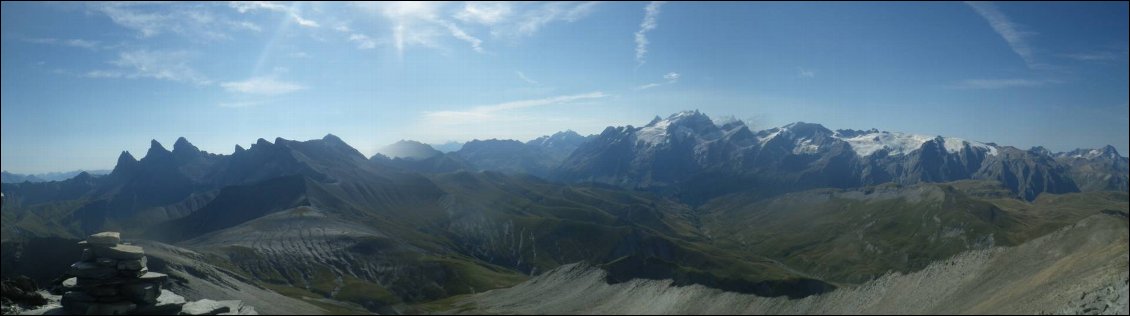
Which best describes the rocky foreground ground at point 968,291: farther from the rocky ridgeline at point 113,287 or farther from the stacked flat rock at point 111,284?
the stacked flat rock at point 111,284

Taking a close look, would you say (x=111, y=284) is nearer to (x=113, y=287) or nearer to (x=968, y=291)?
(x=113, y=287)

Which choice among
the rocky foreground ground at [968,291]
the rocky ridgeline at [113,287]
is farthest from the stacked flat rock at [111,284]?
the rocky foreground ground at [968,291]

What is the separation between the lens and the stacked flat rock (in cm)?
10119

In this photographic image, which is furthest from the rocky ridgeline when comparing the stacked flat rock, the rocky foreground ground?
the rocky foreground ground

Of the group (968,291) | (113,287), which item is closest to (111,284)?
(113,287)

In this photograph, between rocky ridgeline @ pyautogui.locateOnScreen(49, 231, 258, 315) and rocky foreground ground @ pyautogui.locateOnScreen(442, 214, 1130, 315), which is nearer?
rocky foreground ground @ pyautogui.locateOnScreen(442, 214, 1130, 315)

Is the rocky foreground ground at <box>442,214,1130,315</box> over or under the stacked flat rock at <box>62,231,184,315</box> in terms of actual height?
under

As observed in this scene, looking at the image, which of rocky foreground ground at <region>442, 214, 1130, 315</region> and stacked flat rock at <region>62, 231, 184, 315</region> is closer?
rocky foreground ground at <region>442, 214, 1130, 315</region>

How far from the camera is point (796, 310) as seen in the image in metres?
111

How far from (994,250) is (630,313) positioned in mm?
71671

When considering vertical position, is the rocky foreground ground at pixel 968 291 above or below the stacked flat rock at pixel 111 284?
below

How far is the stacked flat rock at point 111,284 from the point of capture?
101188 mm

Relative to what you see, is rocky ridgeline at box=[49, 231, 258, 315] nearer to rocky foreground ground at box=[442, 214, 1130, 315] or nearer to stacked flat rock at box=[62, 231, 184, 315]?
stacked flat rock at box=[62, 231, 184, 315]

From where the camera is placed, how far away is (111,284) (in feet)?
335
